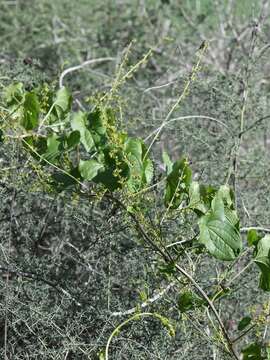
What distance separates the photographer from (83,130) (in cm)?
186

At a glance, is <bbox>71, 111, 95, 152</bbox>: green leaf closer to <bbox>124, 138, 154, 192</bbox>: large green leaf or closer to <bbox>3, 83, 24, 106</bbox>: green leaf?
<bbox>124, 138, 154, 192</bbox>: large green leaf

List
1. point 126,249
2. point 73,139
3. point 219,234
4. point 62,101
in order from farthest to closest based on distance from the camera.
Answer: point 126,249, point 62,101, point 73,139, point 219,234

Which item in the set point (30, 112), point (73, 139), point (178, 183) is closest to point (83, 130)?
point (73, 139)

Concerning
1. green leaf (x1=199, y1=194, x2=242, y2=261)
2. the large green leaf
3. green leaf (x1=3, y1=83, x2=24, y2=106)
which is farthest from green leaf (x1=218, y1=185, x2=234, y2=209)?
green leaf (x1=3, y1=83, x2=24, y2=106)

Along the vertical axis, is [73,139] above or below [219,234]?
above

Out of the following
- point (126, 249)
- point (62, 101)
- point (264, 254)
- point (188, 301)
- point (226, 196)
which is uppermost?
point (62, 101)

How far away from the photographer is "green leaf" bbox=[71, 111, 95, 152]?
184cm

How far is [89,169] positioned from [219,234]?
1.05ft

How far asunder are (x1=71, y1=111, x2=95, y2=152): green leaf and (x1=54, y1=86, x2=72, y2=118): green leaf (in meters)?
0.14

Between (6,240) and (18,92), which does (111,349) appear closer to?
(6,240)

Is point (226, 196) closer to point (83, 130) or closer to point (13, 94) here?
point (83, 130)

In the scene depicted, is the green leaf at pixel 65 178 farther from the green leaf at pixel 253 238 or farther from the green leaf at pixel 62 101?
the green leaf at pixel 253 238

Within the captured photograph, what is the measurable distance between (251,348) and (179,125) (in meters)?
1.01

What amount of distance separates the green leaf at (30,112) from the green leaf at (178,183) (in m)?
0.36
